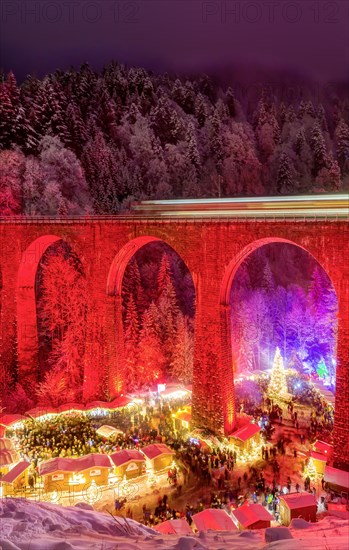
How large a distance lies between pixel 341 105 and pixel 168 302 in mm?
48109

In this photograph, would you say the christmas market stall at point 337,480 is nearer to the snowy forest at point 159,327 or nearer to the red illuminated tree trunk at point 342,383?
the red illuminated tree trunk at point 342,383

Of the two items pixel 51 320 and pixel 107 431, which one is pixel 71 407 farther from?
pixel 51 320

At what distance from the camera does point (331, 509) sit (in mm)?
15891

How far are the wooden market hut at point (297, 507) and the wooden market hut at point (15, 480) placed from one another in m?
8.87

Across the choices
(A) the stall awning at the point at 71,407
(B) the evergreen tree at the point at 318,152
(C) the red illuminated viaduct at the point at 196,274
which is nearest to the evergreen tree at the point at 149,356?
(C) the red illuminated viaduct at the point at 196,274

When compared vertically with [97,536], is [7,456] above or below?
below

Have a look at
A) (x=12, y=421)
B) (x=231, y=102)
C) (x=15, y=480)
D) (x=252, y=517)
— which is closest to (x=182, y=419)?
(x=12, y=421)

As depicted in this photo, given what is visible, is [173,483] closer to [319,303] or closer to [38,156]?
[319,303]

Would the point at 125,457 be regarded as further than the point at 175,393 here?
No

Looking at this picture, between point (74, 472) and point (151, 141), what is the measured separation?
130ft

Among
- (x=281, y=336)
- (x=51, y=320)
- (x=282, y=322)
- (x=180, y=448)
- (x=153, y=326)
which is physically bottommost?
(x=180, y=448)

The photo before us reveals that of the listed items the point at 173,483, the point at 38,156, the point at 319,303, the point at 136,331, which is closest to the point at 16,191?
the point at 38,156

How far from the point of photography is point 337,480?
17.1 m

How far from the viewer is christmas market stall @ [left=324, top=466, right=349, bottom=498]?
16.9m
